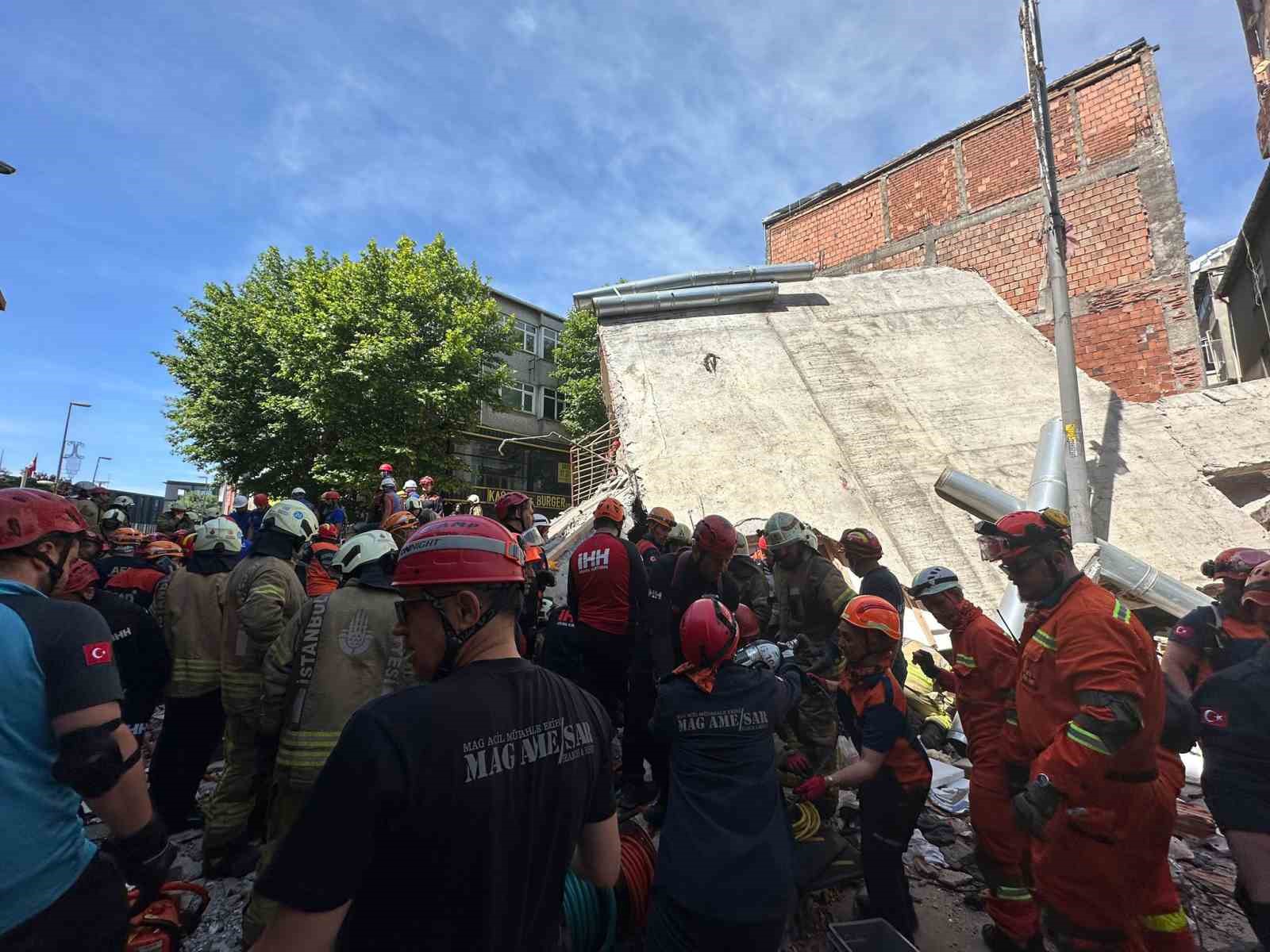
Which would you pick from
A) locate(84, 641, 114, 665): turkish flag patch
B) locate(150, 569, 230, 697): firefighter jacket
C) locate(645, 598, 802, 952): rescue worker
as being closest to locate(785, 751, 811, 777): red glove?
locate(645, 598, 802, 952): rescue worker

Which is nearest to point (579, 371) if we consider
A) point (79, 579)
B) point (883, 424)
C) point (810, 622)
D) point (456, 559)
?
point (883, 424)

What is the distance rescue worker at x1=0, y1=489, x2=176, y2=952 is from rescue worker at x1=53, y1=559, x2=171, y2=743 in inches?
83.4

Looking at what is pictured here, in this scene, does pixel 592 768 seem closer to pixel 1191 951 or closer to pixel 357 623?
pixel 357 623

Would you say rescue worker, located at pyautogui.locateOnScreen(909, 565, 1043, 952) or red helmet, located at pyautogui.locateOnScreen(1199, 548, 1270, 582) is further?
red helmet, located at pyautogui.locateOnScreen(1199, 548, 1270, 582)

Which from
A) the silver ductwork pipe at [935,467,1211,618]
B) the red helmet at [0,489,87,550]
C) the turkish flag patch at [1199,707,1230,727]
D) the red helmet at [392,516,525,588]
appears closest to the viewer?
the red helmet at [392,516,525,588]

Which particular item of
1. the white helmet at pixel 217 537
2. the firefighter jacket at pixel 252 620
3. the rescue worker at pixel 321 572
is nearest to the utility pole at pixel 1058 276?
the rescue worker at pixel 321 572

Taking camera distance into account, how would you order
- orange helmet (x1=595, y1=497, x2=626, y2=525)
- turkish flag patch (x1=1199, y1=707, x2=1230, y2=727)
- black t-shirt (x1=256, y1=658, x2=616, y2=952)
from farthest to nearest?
orange helmet (x1=595, y1=497, x2=626, y2=525), turkish flag patch (x1=1199, y1=707, x2=1230, y2=727), black t-shirt (x1=256, y1=658, x2=616, y2=952)

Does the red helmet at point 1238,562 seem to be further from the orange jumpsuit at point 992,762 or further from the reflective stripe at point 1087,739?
the reflective stripe at point 1087,739

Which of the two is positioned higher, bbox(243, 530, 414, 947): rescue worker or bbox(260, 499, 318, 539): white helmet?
bbox(260, 499, 318, 539): white helmet

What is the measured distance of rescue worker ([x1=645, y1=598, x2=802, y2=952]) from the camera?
217 cm

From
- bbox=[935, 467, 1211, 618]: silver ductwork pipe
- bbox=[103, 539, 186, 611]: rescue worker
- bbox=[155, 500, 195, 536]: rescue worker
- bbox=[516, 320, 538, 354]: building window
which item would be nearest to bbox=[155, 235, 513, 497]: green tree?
bbox=[155, 500, 195, 536]: rescue worker

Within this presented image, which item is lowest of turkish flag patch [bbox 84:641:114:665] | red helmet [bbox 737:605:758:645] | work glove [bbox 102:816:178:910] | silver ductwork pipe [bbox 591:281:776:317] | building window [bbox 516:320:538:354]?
work glove [bbox 102:816:178:910]

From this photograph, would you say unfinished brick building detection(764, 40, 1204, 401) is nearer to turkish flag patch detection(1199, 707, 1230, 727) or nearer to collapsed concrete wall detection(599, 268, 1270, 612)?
collapsed concrete wall detection(599, 268, 1270, 612)

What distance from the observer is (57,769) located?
1568 mm
